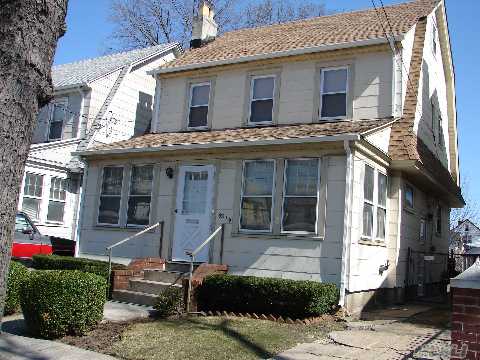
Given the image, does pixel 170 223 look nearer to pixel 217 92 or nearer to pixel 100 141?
pixel 217 92

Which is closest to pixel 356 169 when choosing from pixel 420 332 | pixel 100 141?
pixel 420 332

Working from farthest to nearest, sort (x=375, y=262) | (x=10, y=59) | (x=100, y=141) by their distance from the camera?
(x=100, y=141) < (x=375, y=262) < (x=10, y=59)

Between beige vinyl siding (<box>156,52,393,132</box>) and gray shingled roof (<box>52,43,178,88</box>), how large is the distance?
6162 mm

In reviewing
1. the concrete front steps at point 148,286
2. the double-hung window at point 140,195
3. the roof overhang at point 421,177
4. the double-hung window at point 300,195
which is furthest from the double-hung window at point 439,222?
the double-hung window at point 140,195

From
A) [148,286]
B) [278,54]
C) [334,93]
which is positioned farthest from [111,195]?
[334,93]

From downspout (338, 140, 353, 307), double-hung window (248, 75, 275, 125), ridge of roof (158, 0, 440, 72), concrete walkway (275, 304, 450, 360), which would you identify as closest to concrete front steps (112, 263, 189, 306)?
downspout (338, 140, 353, 307)

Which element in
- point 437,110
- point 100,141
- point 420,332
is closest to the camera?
point 420,332

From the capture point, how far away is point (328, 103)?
13055mm

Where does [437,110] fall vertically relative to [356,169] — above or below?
above

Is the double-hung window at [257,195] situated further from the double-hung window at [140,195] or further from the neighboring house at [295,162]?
the double-hung window at [140,195]

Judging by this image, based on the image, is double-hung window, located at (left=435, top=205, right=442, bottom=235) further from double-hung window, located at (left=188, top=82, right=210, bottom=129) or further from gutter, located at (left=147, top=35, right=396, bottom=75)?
double-hung window, located at (left=188, top=82, right=210, bottom=129)

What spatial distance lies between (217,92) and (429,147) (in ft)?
21.6

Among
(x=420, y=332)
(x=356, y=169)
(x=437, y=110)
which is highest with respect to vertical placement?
(x=437, y=110)

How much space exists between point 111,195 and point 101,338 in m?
7.12
